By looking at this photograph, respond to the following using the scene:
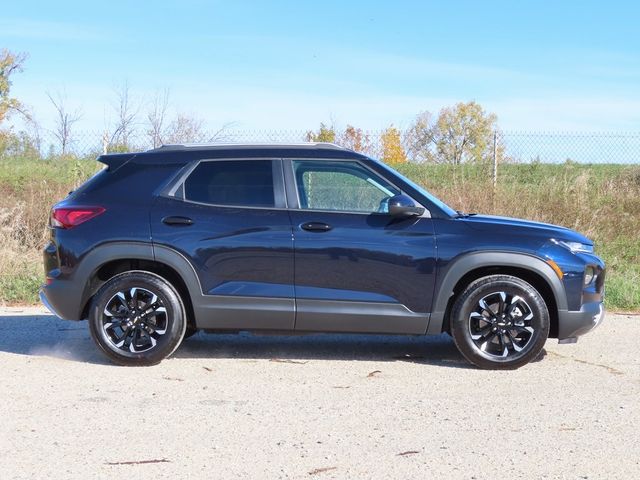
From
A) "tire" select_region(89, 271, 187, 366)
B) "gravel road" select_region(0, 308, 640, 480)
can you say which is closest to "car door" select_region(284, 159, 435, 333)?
"gravel road" select_region(0, 308, 640, 480)

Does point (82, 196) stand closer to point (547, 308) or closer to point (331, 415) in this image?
point (331, 415)

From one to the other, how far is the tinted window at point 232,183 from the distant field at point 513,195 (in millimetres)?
6440

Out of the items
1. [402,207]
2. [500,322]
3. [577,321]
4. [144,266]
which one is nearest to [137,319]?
[144,266]

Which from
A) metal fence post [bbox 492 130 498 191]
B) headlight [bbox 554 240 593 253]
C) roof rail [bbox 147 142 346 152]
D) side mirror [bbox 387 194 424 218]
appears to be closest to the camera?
side mirror [bbox 387 194 424 218]

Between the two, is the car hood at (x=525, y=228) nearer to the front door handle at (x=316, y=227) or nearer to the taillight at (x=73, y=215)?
the front door handle at (x=316, y=227)

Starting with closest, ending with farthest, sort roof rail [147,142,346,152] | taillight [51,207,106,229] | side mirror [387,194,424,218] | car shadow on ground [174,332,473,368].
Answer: side mirror [387,194,424,218], taillight [51,207,106,229], roof rail [147,142,346,152], car shadow on ground [174,332,473,368]

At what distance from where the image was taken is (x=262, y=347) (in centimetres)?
759

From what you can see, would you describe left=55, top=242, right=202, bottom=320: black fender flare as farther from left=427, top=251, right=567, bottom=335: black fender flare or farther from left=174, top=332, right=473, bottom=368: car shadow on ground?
left=427, top=251, right=567, bottom=335: black fender flare

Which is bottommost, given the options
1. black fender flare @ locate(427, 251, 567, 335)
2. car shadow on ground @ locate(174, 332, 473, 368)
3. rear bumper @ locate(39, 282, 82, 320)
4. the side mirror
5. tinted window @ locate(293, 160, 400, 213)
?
car shadow on ground @ locate(174, 332, 473, 368)

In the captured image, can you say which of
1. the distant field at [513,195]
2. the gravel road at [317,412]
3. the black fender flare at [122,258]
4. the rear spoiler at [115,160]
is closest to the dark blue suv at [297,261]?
the black fender flare at [122,258]

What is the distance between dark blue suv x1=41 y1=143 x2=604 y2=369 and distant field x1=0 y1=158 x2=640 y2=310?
615 cm

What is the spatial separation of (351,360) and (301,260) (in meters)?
0.99

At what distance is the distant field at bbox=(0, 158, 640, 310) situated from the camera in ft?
45.3

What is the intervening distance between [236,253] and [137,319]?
94cm
